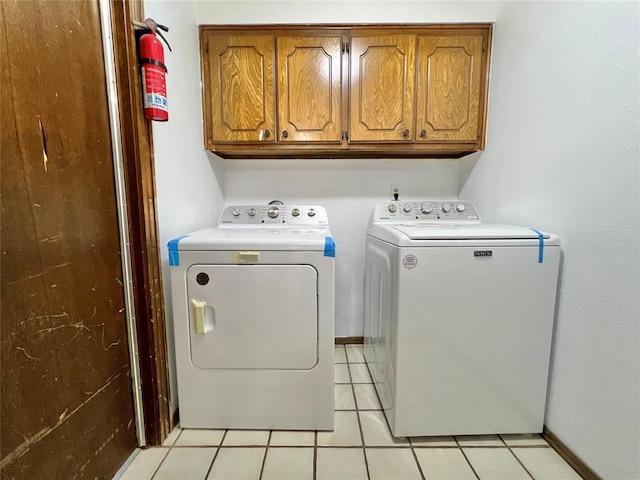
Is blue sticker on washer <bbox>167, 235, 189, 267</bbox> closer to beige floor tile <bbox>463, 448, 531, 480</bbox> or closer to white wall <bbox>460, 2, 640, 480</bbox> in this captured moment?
beige floor tile <bbox>463, 448, 531, 480</bbox>

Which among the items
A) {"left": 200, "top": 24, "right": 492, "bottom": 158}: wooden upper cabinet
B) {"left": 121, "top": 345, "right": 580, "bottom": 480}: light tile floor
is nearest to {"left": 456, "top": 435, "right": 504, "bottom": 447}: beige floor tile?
{"left": 121, "top": 345, "right": 580, "bottom": 480}: light tile floor

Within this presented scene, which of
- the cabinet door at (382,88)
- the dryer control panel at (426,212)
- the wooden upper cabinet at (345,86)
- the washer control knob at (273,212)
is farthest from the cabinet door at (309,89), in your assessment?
the dryer control panel at (426,212)

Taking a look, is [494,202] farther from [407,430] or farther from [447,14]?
[407,430]

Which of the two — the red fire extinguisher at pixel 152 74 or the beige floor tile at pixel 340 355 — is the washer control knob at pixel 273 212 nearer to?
the red fire extinguisher at pixel 152 74

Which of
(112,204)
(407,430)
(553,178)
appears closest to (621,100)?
(553,178)

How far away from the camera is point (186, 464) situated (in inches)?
45.2

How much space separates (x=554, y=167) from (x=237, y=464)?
1.88 metres

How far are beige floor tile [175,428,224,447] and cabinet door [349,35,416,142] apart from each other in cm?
179

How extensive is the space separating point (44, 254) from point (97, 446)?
0.73 metres

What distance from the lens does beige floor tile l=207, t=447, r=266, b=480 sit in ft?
3.61

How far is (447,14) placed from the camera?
5.54 ft

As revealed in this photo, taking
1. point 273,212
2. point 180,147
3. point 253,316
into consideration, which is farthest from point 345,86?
point 253,316

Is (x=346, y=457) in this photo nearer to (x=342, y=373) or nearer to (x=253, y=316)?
(x=342, y=373)

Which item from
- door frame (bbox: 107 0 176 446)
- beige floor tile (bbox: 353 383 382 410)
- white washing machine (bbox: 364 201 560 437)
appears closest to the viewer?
door frame (bbox: 107 0 176 446)
